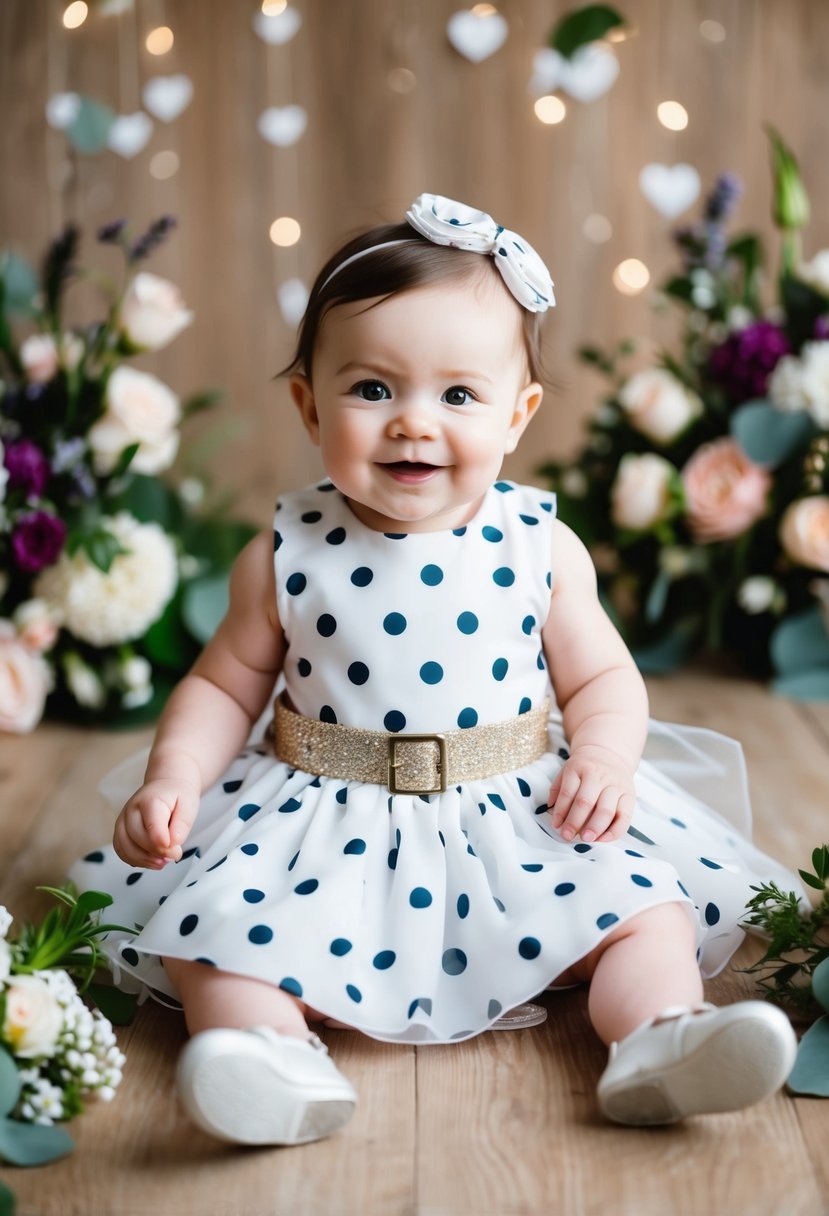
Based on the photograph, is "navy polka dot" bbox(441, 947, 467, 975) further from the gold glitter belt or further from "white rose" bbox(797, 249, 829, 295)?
"white rose" bbox(797, 249, 829, 295)

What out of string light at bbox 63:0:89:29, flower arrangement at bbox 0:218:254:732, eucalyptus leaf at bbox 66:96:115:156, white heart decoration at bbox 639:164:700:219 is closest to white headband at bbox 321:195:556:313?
flower arrangement at bbox 0:218:254:732

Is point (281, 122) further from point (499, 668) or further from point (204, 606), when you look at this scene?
point (499, 668)

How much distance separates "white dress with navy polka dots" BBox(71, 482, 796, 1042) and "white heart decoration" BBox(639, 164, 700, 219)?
1.48 meters

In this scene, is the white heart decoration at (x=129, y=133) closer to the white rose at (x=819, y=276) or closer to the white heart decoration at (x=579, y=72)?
the white heart decoration at (x=579, y=72)

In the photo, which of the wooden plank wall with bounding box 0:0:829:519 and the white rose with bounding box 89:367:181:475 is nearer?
the white rose with bounding box 89:367:181:475

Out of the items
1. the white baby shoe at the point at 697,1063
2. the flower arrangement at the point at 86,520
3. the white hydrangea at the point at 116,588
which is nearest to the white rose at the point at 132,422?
the flower arrangement at the point at 86,520

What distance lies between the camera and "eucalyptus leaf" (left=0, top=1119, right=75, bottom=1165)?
1007 mm

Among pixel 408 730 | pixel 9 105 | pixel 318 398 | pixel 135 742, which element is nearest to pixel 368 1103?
pixel 408 730

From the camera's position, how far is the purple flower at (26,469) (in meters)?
1.91

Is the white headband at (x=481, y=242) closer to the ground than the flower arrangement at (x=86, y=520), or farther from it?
farther from it

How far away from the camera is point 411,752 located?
127 centimetres

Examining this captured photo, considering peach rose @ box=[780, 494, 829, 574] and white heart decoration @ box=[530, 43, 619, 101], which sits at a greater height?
white heart decoration @ box=[530, 43, 619, 101]

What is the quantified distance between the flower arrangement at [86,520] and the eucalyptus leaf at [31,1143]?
3.30 ft

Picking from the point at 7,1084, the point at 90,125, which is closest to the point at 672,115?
the point at 90,125
